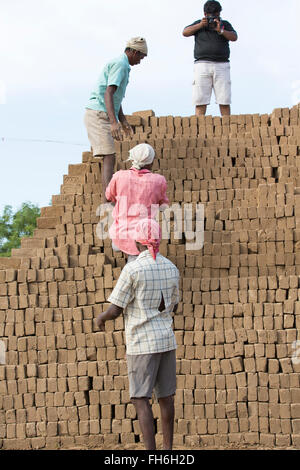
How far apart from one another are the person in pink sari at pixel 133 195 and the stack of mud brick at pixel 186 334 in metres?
0.58

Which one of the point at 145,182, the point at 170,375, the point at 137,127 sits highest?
the point at 137,127

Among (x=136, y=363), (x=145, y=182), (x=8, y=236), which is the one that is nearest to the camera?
(x=136, y=363)

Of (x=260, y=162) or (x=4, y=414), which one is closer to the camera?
(x=4, y=414)

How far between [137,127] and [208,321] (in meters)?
2.80

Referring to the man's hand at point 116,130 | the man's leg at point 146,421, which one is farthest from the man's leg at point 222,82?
the man's leg at point 146,421

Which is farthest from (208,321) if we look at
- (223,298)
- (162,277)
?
(162,277)

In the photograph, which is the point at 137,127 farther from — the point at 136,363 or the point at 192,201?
the point at 136,363

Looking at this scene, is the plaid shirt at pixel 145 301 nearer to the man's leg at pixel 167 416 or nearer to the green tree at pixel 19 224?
the man's leg at pixel 167 416

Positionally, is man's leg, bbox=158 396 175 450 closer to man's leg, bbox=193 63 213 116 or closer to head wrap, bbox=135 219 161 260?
head wrap, bbox=135 219 161 260

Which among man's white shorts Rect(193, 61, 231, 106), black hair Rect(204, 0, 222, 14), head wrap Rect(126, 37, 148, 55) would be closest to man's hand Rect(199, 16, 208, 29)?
black hair Rect(204, 0, 222, 14)

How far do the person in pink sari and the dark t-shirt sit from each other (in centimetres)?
310

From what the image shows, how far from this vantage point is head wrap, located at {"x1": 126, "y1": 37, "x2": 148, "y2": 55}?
770 centimetres

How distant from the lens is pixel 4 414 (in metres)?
7.30

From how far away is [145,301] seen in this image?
539 cm
